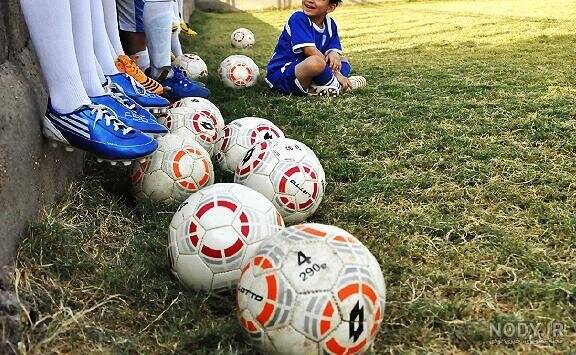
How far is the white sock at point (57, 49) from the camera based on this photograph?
88.8 inches

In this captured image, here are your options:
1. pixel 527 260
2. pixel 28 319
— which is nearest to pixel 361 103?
pixel 527 260

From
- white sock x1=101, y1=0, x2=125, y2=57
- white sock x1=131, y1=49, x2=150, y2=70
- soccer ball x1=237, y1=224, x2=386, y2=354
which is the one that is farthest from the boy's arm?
soccer ball x1=237, y1=224, x2=386, y2=354

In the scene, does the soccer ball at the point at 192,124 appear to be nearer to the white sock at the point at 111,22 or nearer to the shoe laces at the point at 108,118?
the white sock at the point at 111,22

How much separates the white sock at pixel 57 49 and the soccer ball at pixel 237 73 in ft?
9.09

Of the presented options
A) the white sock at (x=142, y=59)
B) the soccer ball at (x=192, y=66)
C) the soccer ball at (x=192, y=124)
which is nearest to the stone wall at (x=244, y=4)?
the soccer ball at (x=192, y=66)

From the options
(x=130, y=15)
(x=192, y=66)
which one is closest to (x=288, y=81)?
(x=192, y=66)

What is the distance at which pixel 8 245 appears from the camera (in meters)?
2.09

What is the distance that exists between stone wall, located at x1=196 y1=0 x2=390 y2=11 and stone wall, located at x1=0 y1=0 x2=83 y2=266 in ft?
38.2

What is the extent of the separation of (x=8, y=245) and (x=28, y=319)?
39 cm

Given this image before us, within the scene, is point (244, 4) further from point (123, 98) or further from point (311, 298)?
point (311, 298)

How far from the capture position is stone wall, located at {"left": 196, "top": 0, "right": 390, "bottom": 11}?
13852mm

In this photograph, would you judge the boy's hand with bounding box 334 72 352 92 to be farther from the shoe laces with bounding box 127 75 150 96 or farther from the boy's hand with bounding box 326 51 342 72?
the shoe laces with bounding box 127 75 150 96

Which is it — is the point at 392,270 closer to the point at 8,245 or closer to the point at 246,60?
the point at 8,245

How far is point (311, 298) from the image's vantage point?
174cm
